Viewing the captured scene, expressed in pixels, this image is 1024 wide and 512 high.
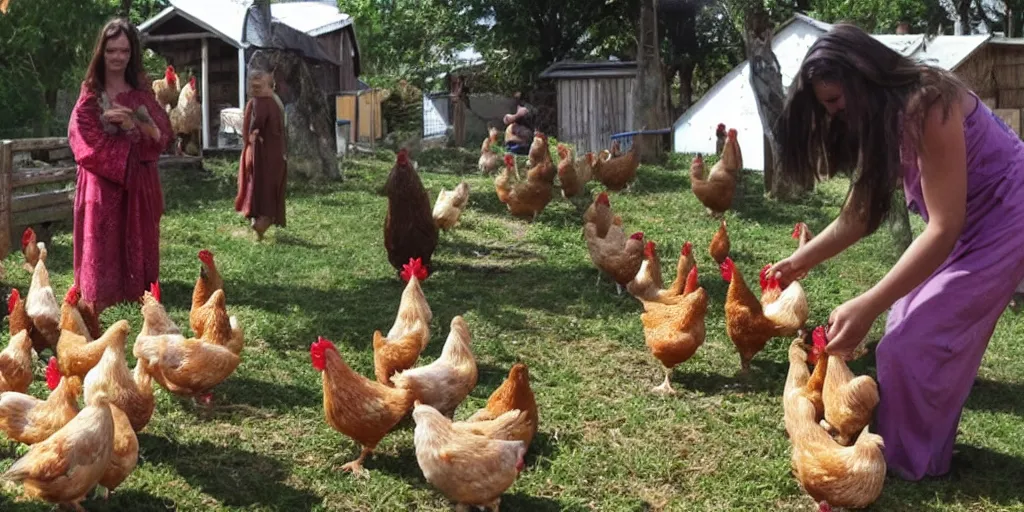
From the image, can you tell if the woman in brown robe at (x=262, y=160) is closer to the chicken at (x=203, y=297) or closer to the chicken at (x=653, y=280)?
the chicken at (x=203, y=297)

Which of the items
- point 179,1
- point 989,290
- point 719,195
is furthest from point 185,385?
point 179,1

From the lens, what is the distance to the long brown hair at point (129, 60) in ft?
23.0

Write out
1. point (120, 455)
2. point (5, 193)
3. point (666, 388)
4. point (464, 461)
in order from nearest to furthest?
point (464, 461)
point (120, 455)
point (666, 388)
point (5, 193)

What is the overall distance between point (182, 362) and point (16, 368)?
867mm

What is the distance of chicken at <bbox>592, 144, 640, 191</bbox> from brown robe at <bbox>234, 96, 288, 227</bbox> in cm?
495

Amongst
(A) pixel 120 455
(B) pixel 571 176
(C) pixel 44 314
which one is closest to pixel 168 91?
(B) pixel 571 176

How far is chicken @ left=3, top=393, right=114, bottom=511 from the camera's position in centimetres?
394

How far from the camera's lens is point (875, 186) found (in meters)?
3.94

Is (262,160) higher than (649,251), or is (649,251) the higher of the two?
(262,160)

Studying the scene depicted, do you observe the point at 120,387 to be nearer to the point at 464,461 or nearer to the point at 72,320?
the point at 72,320

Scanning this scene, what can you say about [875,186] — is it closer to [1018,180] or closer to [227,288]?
[1018,180]

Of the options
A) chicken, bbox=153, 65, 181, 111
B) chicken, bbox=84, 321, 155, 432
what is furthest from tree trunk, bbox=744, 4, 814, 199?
chicken, bbox=84, 321, 155, 432

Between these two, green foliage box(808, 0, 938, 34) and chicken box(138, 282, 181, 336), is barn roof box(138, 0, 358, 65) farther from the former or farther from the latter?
green foliage box(808, 0, 938, 34)

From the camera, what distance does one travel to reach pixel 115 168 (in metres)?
7.20
